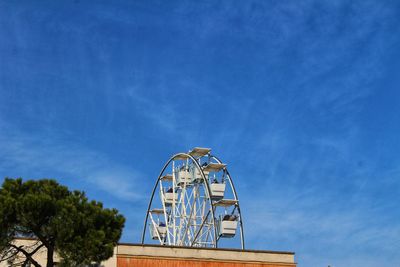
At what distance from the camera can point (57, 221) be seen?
3362 cm

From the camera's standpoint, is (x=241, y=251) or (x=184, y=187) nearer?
(x=241, y=251)

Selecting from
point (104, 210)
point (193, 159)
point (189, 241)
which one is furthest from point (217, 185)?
point (104, 210)

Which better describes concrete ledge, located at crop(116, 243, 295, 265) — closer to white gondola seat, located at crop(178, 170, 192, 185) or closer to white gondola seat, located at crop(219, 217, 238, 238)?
white gondola seat, located at crop(219, 217, 238, 238)

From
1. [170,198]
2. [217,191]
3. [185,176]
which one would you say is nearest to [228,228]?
[217,191]

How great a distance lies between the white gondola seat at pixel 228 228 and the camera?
6219 cm

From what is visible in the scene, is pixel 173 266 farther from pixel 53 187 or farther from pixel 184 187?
pixel 184 187

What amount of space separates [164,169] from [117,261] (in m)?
32.9

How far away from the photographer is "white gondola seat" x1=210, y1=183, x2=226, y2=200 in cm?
6419

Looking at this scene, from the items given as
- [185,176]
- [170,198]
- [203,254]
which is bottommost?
[203,254]

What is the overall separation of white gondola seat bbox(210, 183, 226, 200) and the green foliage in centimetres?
2926

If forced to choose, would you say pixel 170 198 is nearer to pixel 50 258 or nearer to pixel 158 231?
pixel 158 231

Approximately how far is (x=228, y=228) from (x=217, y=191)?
13.2 feet

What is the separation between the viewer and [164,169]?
2849 inches

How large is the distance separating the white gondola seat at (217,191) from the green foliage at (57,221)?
2926 centimetres
